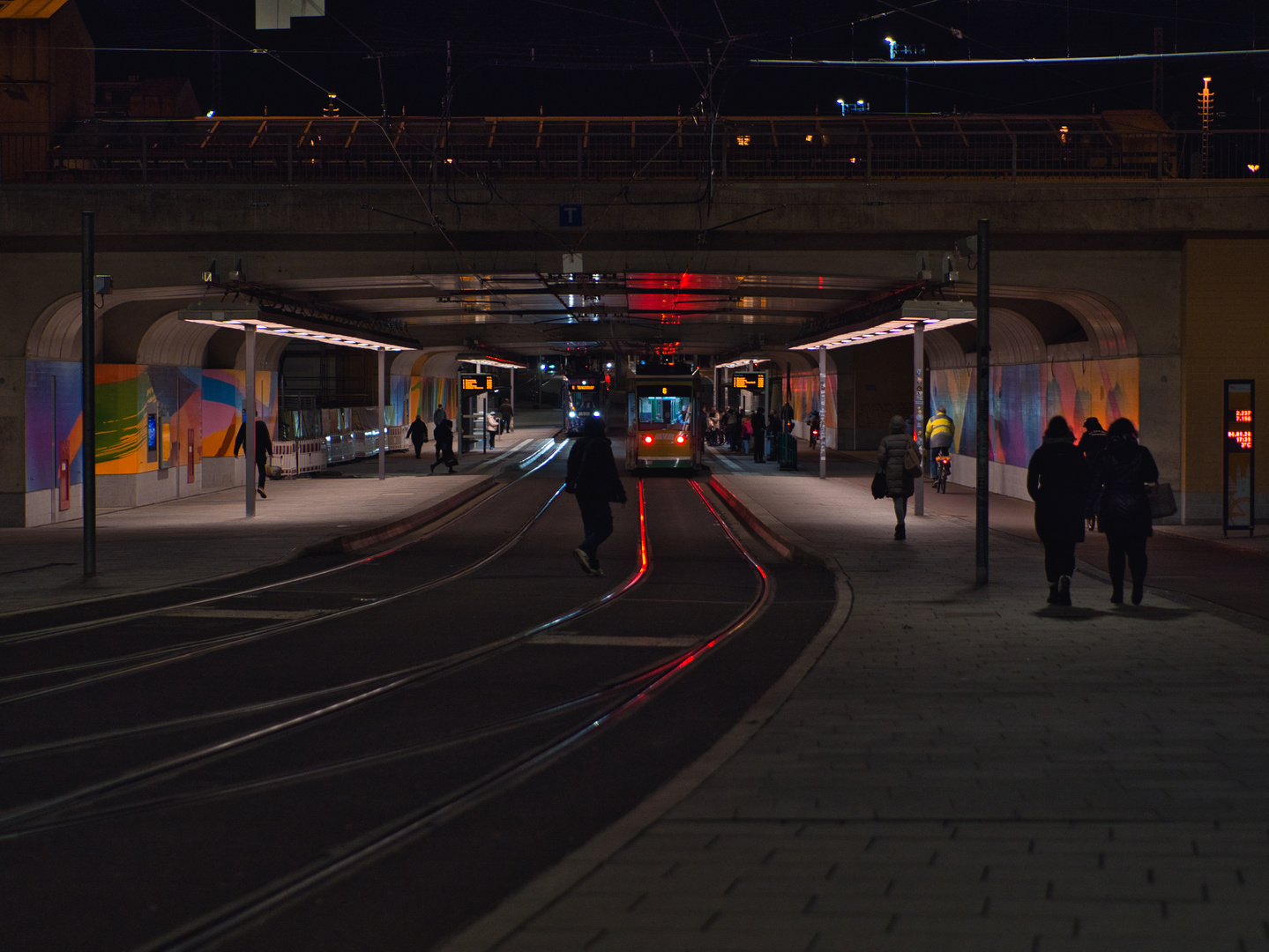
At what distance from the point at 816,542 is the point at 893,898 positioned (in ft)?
44.2

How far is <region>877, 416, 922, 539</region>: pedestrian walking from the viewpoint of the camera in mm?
17734

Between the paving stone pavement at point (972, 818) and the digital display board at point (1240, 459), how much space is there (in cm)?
989

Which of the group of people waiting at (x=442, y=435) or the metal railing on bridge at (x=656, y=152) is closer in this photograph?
the metal railing on bridge at (x=656, y=152)

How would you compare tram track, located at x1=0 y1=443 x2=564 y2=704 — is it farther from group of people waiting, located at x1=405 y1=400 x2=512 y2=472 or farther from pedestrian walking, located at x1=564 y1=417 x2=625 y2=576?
group of people waiting, located at x1=405 y1=400 x2=512 y2=472

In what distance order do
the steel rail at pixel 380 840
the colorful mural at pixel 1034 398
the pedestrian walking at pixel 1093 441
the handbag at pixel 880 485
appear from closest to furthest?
the steel rail at pixel 380 840 < the pedestrian walking at pixel 1093 441 < the handbag at pixel 880 485 < the colorful mural at pixel 1034 398

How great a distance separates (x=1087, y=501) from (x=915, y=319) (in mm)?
8954

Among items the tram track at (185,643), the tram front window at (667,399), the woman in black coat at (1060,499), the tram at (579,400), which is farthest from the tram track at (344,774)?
the tram at (579,400)

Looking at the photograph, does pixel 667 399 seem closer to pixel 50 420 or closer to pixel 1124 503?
pixel 50 420

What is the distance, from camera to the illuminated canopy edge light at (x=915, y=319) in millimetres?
19109

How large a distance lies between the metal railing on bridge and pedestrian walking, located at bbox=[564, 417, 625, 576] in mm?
8099

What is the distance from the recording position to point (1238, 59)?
30.0 meters

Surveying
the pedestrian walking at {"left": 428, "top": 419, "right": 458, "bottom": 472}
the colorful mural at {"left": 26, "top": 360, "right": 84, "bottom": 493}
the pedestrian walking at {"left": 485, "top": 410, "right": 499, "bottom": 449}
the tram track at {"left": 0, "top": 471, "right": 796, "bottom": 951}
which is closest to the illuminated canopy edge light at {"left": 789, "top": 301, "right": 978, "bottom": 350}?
the tram track at {"left": 0, "top": 471, "right": 796, "bottom": 951}

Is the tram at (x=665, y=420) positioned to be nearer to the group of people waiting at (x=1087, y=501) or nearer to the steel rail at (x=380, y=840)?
the group of people waiting at (x=1087, y=501)

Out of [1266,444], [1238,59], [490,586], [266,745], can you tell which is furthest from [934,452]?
[266,745]
